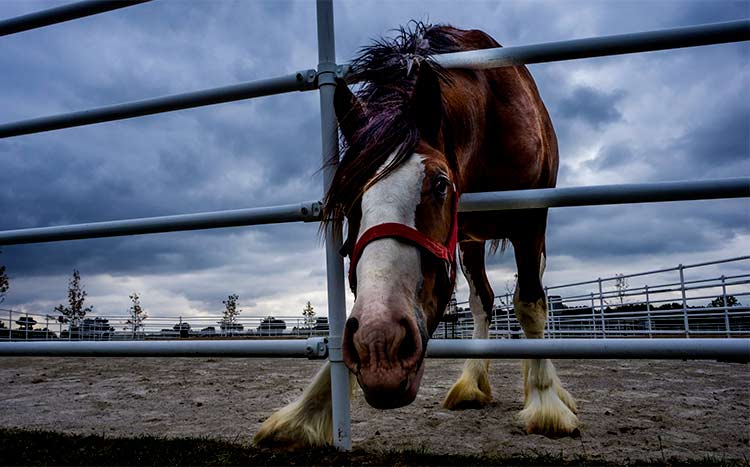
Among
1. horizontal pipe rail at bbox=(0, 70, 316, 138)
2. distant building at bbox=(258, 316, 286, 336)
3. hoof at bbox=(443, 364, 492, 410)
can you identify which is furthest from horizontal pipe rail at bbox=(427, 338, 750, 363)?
distant building at bbox=(258, 316, 286, 336)

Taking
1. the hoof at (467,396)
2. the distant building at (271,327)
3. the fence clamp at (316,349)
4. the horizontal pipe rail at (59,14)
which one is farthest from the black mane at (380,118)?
the distant building at (271,327)

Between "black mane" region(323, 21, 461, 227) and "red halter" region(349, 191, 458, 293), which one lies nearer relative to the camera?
"red halter" region(349, 191, 458, 293)

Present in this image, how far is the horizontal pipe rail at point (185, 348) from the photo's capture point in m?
1.91

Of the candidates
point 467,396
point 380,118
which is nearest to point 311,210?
point 380,118

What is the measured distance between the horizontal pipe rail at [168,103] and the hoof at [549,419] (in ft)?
6.03

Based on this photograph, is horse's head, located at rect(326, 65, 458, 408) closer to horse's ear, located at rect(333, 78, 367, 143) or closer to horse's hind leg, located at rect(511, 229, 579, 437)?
horse's ear, located at rect(333, 78, 367, 143)

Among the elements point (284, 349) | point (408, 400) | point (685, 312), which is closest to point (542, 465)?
point (408, 400)

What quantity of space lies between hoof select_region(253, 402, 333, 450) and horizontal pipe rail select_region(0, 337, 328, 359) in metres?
0.30

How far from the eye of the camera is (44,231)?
7.82ft

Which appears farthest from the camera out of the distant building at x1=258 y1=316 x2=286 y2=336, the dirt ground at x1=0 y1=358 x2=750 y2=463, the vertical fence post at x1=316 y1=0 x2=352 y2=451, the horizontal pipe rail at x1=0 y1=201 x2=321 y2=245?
the distant building at x1=258 y1=316 x2=286 y2=336

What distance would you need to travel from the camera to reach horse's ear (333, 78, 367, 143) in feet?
6.59

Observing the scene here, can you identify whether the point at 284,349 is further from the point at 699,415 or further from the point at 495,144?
the point at 699,415

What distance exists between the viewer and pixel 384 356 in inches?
48.7

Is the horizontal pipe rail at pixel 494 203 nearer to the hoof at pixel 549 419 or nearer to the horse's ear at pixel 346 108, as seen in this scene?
the horse's ear at pixel 346 108
